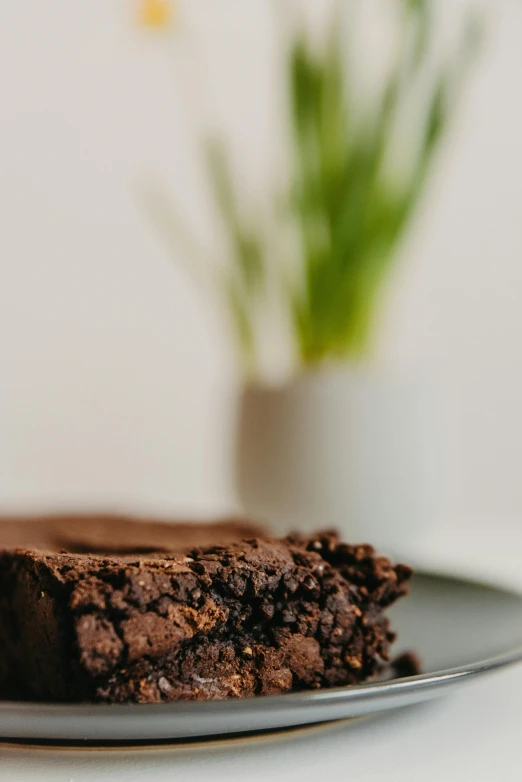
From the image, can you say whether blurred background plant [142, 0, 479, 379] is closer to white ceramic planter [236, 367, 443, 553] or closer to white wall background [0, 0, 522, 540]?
white ceramic planter [236, 367, 443, 553]

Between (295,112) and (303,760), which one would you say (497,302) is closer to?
(295,112)

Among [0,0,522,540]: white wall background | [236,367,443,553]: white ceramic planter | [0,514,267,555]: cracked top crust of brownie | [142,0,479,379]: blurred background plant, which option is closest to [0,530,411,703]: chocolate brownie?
[0,514,267,555]: cracked top crust of brownie

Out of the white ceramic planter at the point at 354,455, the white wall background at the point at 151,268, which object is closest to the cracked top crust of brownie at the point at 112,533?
the white ceramic planter at the point at 354,455

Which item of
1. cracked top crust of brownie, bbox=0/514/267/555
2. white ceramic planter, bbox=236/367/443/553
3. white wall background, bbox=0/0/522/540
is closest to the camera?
cracked top crust of brownie, bbox=0/514/267/555

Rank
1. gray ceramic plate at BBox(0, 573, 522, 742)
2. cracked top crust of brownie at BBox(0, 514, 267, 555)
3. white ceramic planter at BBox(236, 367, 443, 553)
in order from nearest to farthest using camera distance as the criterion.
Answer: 1. gray ceramic plate at BBox(0, 573, 522, 742)
2. cracked top crust of brownie at BBox(0, 514, 267, 555)
3. white ceramic planter at BBox(236, 367, 443, 553)

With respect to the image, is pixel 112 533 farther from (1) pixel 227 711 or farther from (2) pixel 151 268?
(2) pixel 151 268

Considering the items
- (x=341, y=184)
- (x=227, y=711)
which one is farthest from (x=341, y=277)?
(x=227, y=711)

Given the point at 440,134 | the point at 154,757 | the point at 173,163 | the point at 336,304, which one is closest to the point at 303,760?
the point at 154,757
